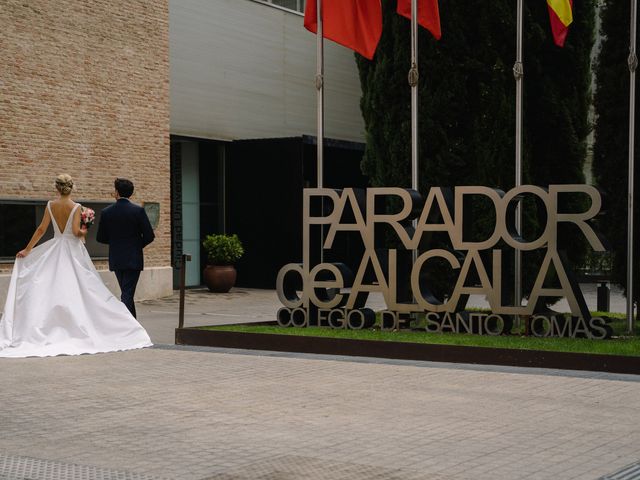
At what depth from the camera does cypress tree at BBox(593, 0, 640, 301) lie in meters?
13.8

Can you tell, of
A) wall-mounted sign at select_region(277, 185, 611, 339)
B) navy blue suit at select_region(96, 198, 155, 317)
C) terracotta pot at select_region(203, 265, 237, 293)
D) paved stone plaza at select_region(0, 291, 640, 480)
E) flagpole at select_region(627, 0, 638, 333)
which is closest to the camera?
paved stone plaza at select_region(0, 291, 640, 480)

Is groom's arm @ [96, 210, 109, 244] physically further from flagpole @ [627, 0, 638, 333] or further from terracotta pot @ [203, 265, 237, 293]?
terracotta pot @ [203, 265, 237, 293]

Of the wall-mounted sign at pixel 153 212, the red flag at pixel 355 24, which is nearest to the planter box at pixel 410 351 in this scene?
the red flag at pixel 355 24

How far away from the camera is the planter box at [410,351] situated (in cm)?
1041

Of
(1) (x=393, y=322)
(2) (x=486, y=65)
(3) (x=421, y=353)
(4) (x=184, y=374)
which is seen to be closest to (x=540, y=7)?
(2) (x=486, y=65)

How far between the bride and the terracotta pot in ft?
39.4

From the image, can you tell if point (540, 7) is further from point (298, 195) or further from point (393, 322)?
point (298, 195)

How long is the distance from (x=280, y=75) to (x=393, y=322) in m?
15.9

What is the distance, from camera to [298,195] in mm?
26188

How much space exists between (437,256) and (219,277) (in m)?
12.3

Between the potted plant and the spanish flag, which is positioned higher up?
the spanish flag

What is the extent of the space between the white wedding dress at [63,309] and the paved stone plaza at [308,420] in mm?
828

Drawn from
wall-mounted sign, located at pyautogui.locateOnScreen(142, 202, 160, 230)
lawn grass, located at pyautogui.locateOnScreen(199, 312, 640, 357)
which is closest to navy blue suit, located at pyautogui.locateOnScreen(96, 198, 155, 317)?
lawn grass, located at pyautogui.locateOnScreen(199, 312, 640, 357)

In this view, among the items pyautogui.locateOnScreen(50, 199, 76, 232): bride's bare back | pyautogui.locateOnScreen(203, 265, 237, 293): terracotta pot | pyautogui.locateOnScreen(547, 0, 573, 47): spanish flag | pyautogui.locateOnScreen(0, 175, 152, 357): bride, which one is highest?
pyautogui.locateOnScreen(547, 0, 573, 47): spanish flag
